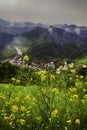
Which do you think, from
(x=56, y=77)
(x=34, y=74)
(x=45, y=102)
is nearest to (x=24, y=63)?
(x=34, y=74)

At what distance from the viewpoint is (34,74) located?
845cm

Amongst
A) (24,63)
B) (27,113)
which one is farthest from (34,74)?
(27,113)

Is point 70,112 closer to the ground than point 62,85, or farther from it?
closer to the ground

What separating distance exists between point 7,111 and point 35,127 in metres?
1.00

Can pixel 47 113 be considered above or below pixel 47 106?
below

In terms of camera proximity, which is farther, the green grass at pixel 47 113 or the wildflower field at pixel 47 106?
the wildflower field at pixel 47 106

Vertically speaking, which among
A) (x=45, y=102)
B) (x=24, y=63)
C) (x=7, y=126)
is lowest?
(x=7, y=126)

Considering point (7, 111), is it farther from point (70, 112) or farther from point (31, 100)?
point (70, 112)

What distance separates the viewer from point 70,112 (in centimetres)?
833

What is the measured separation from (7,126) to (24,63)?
5.84 feet

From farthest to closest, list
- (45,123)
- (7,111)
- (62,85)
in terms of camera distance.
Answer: (62,85)
(7,111)
(45,123)

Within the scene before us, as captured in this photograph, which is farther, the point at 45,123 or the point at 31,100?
the point at 31,100

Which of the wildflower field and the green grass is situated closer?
the green grass

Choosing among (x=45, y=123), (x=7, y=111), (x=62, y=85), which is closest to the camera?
(x=45, y=123)
